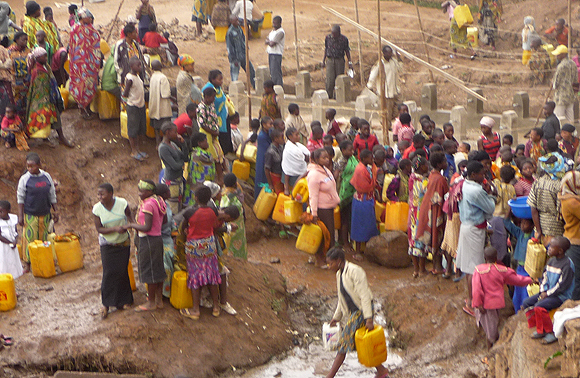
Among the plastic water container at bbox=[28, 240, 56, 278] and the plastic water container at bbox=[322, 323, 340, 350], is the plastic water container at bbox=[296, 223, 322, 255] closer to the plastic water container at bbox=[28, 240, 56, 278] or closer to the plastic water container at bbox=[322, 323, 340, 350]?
the plastic water container at bbox=[322, 323, 340, 350]

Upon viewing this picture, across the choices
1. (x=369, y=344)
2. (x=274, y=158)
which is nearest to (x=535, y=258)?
(x=369, y=344)

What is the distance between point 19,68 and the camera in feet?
37.5

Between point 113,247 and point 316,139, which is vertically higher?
point 316,139

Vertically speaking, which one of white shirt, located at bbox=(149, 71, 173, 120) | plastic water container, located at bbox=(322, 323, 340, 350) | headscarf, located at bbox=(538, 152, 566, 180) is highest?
white shirt, located at bbox=(149, 71, 173, 120)

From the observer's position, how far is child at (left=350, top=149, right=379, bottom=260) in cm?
1024

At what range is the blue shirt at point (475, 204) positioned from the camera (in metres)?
8.35

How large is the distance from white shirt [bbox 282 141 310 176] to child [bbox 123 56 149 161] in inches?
88.8

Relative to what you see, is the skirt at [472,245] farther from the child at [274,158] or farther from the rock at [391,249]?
the child at [274,158]

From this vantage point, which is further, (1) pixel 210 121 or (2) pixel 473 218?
(1) pixel 210 121

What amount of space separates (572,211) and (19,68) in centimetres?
752

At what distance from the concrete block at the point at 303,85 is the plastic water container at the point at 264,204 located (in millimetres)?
6714

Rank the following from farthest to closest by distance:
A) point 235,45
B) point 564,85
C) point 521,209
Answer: point 235,45 < point 564,85 < point 521,209

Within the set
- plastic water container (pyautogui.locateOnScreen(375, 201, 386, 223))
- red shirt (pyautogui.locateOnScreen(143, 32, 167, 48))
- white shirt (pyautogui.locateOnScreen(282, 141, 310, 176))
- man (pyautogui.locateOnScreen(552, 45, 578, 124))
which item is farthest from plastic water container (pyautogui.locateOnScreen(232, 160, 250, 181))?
man (pyautogui.locateOnScreen(552, 45, 578, 124))

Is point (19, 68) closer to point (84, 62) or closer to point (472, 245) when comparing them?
point (84, 62)
